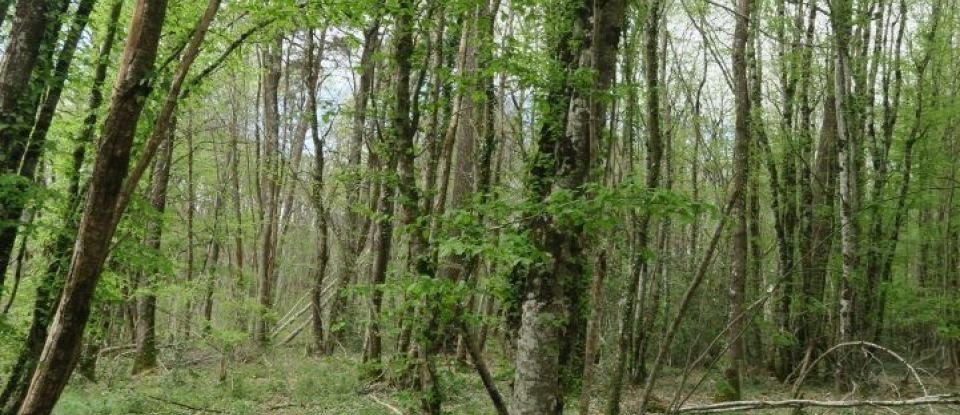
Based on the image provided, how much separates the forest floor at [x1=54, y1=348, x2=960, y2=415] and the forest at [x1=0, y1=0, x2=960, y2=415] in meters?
0.09

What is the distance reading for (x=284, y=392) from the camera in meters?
12.5

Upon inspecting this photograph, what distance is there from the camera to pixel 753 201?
15867 millimetres

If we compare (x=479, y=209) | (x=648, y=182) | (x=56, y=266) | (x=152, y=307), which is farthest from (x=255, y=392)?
(x=479, y=209)

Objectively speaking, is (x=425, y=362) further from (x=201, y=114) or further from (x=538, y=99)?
(x=201, y=114)

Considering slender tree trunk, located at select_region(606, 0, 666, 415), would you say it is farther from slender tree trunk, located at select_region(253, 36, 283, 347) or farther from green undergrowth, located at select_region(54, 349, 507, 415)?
slender tree trunk, located at select_region(253, 36, 283, 347)

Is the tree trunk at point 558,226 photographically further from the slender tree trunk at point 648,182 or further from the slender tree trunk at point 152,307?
the slender tree trunk at point 152,307

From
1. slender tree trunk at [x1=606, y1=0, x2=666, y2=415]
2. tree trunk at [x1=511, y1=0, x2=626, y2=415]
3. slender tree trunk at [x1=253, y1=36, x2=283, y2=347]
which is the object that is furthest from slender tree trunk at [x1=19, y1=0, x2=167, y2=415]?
slender tree trunk at [x1=253, y1=36, x2=283, y2=347]

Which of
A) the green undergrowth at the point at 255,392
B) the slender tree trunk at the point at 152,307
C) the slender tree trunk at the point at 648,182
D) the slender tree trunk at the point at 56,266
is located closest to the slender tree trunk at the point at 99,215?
the slender tree trunk at the point at 56,266

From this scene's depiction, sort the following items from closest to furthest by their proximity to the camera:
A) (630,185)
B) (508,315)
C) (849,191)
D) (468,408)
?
(630,185)
(508,315)
(468,408)
(849,191)

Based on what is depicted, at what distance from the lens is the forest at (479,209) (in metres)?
5.23

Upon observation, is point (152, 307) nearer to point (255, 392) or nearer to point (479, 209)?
point (255, 392)

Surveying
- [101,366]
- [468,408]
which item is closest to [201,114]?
[101,366]

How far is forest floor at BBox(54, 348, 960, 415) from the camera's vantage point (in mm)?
10070

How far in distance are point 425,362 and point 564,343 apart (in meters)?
1.62
